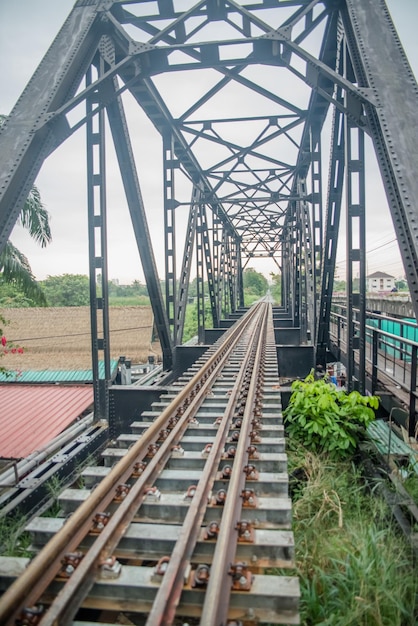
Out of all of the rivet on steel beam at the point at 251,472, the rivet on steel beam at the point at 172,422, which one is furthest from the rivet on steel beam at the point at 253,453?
the rivet on steel beam at the point at 172,422

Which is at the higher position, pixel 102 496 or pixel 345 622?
pixel 102 496

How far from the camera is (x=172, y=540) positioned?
7.94 feet

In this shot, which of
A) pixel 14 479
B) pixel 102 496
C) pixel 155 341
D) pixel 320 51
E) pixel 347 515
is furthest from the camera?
pixel 155 341

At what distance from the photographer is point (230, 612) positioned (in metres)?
1.95

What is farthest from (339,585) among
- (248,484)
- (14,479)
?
(14,479)

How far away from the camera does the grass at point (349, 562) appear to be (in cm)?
229

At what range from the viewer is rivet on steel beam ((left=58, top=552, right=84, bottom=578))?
2098 millimetres

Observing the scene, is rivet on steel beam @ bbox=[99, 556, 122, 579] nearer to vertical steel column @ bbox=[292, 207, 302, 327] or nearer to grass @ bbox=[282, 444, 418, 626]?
grass @ bbox=[282, 444, 418, 626]

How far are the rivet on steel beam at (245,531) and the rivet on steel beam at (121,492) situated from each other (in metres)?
0.86

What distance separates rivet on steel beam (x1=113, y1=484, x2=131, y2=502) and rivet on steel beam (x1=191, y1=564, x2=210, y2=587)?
91 centimetres

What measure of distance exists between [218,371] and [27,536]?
3.66 meters

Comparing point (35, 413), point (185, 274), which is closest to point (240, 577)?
point (185, 274)

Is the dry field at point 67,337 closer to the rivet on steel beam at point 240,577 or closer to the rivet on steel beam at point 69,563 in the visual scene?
the rivet on steel beam at point 69,563

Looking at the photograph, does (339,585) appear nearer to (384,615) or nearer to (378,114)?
(384,615)
